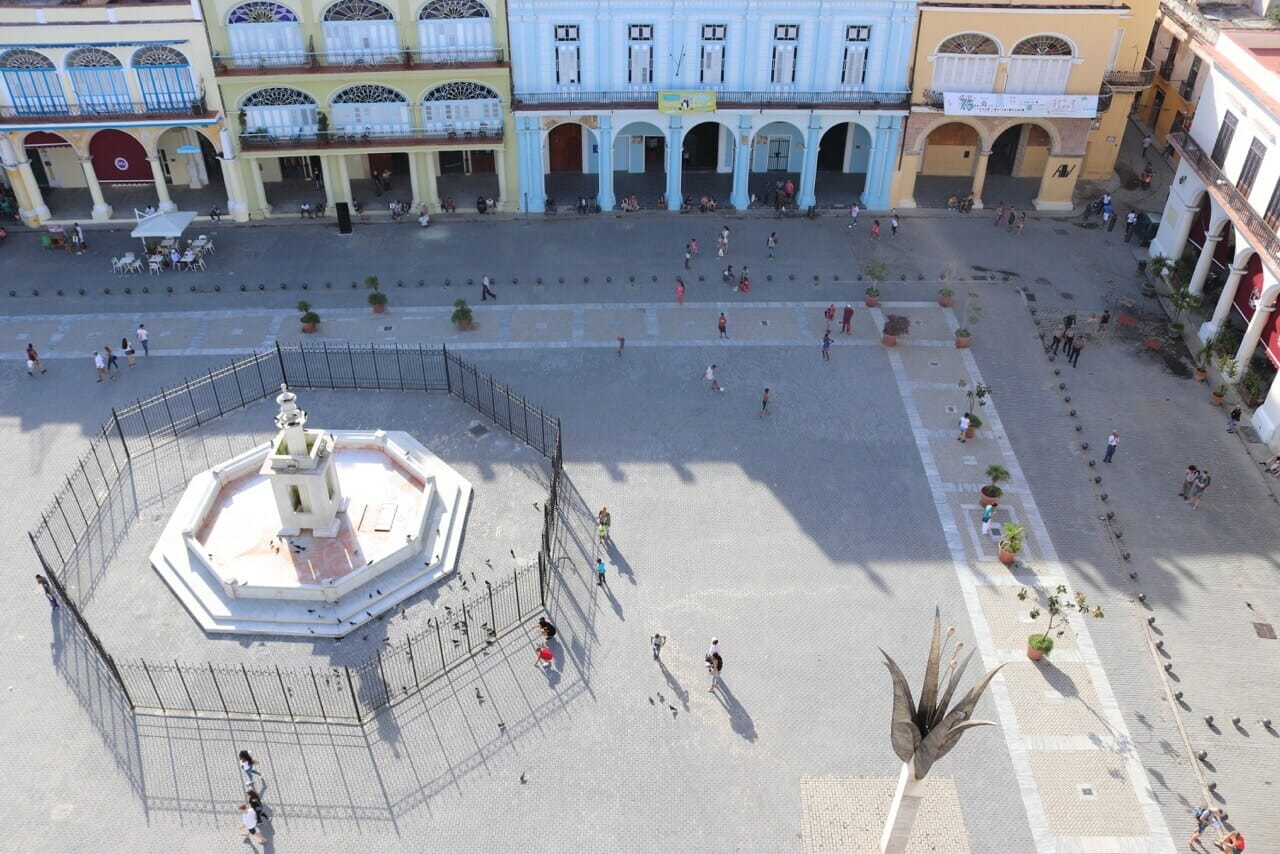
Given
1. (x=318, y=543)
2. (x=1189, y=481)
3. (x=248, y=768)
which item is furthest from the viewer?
(x=1189, y=481)

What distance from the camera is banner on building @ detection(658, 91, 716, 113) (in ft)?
166

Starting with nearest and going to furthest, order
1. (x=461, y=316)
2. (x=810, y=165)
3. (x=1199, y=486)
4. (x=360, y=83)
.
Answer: (x=1199, y=486) < (x=461, y=316) < (x=360, y=83) < (x=810, y=165)

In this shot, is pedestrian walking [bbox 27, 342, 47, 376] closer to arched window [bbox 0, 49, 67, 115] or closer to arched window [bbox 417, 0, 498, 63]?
arched window [bbox 0, 49, 67, 115]

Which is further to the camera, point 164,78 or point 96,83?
point 164,78

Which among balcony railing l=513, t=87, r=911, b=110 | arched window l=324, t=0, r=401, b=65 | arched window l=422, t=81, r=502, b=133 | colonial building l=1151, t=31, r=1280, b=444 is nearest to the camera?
colonial building l=1151, t=31, r=1280, b=444

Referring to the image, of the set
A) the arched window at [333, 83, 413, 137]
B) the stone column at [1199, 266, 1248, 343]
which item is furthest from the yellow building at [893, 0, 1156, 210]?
the arched window at [333, 83, 413, 137]

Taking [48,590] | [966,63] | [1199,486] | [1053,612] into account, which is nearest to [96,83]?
[48,590]

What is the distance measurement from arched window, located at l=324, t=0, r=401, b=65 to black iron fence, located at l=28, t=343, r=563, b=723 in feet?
47.3

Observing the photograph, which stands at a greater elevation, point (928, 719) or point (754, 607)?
point (928, 719)

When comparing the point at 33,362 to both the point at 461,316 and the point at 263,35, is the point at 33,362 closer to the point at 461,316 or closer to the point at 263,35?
the point at 461,316

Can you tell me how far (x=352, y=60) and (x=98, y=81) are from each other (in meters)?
11.2

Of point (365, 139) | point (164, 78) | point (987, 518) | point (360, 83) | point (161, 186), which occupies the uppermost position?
point (164, 78)

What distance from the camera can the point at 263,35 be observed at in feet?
159

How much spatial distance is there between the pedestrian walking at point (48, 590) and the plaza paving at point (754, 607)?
2.63 ft
